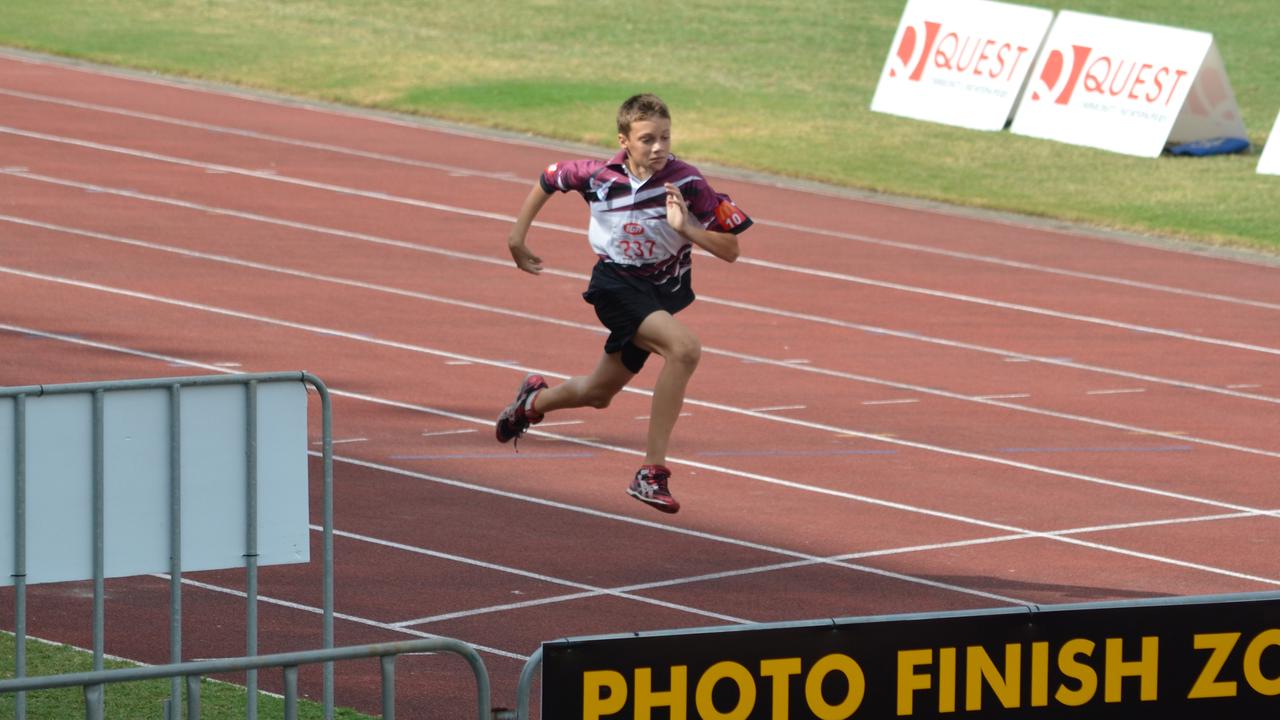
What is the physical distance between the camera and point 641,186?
980cm

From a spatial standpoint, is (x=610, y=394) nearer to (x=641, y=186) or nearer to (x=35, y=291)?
(x=641, y=186)

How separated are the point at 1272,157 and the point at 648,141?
1760 cm

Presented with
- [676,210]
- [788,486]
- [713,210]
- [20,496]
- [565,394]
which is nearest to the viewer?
[20,496]

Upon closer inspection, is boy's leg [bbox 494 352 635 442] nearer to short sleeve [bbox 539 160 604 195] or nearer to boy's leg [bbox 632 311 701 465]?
boy's leg [bbox 632 311 701 465]

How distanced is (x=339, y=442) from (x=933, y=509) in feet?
10.0

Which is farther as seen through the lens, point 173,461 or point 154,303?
point 154,303

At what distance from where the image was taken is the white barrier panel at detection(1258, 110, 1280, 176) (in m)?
25.6

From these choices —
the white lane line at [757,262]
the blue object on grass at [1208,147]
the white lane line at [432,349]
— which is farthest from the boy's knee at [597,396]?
the blue object on grass at [1208,147]

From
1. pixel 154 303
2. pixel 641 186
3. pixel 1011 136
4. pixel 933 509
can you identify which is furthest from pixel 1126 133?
pixel 641 186

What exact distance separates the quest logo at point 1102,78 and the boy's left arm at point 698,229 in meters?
17.0

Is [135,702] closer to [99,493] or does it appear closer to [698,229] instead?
[99,493]

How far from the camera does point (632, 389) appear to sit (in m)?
14.6

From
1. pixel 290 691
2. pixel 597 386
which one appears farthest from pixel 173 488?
pixel 597 386

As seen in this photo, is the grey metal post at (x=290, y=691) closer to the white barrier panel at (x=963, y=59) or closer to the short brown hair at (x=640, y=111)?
Answer: the short brown hair at (x=640, y=111)
